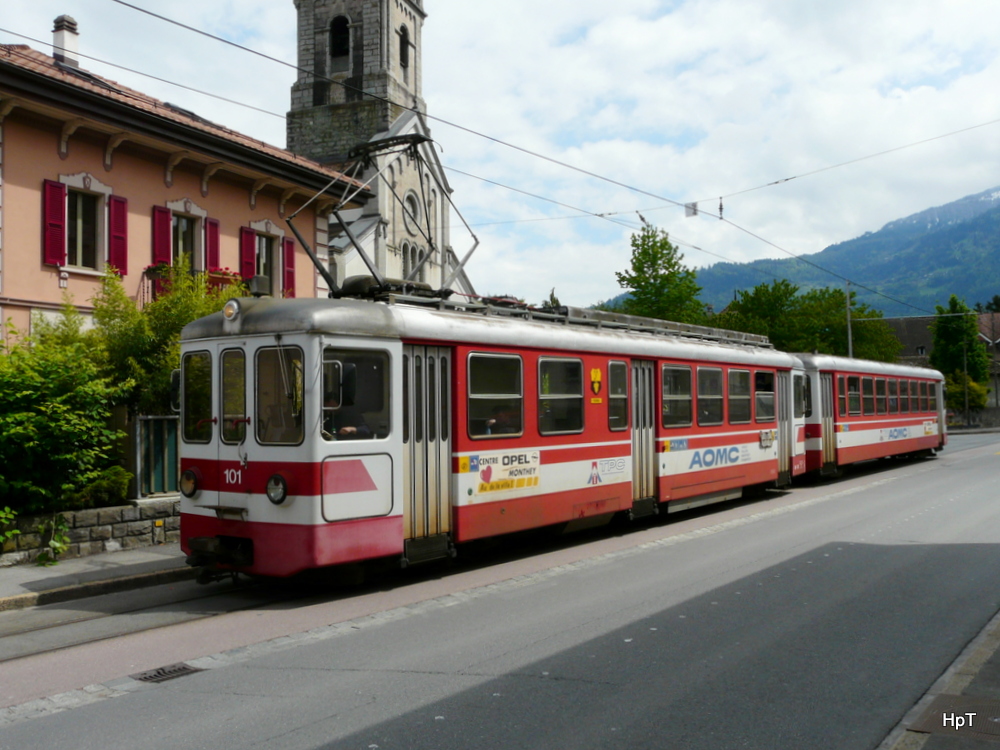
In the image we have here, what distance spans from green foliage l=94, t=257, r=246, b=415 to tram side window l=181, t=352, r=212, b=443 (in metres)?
3.37

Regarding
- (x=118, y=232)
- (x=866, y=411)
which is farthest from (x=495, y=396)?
(x=866, y=411)

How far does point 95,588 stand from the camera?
9359 millimetres

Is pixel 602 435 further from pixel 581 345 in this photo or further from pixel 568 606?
pixel 568 606

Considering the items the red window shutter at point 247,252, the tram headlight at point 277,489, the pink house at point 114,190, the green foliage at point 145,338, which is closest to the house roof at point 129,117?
the pink house at point 114,190

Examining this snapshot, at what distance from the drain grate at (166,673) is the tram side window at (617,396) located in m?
7.04

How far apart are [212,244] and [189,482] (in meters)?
11.1

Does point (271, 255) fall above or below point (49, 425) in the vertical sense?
above

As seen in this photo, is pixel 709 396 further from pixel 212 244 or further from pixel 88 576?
pixel 212 244

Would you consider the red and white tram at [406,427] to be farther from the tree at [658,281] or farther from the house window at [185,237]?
the tree at [658,281]

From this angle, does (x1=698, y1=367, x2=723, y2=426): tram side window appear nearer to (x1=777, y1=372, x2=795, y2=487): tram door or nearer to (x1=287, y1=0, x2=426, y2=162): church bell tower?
(x1=777, y1=372, x2=795, y2=487): tram door

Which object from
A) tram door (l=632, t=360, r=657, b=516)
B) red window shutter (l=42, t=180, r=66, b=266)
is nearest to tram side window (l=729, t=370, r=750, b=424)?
tram door (l=632, t=360, r=657, b=516)

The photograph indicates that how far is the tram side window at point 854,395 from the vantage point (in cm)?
2219

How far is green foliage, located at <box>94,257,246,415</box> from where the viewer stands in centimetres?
1266

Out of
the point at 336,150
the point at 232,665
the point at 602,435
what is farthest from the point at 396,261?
the point at 232,665
